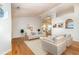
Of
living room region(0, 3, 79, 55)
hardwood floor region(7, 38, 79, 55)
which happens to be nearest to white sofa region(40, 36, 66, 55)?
living room region(0, 3, 79, 55)

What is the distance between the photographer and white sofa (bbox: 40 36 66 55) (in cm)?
201

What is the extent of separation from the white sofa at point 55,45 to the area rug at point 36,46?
9 cm

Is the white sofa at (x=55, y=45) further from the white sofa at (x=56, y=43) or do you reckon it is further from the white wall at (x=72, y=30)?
the white wall at (x=72, y=30)

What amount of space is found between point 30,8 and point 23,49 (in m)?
0.94

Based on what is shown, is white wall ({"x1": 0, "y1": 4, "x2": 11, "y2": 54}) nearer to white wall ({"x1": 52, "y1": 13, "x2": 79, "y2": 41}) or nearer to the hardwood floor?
the hardwood floor

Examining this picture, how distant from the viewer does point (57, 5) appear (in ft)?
6.59

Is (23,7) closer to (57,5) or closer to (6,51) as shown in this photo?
(57,5)

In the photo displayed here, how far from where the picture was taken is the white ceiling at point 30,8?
1976 mm

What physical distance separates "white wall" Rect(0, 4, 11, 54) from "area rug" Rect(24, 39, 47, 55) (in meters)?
0.40

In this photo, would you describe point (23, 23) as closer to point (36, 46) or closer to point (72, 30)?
point (36, 46)

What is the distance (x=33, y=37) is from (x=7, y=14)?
0.78m

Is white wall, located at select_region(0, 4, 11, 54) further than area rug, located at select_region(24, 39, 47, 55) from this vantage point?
No

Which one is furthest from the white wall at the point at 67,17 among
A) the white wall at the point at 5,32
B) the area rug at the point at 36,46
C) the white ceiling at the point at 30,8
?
the white wall at the point at 5,32

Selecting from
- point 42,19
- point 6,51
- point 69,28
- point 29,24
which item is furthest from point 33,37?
point 69,28
